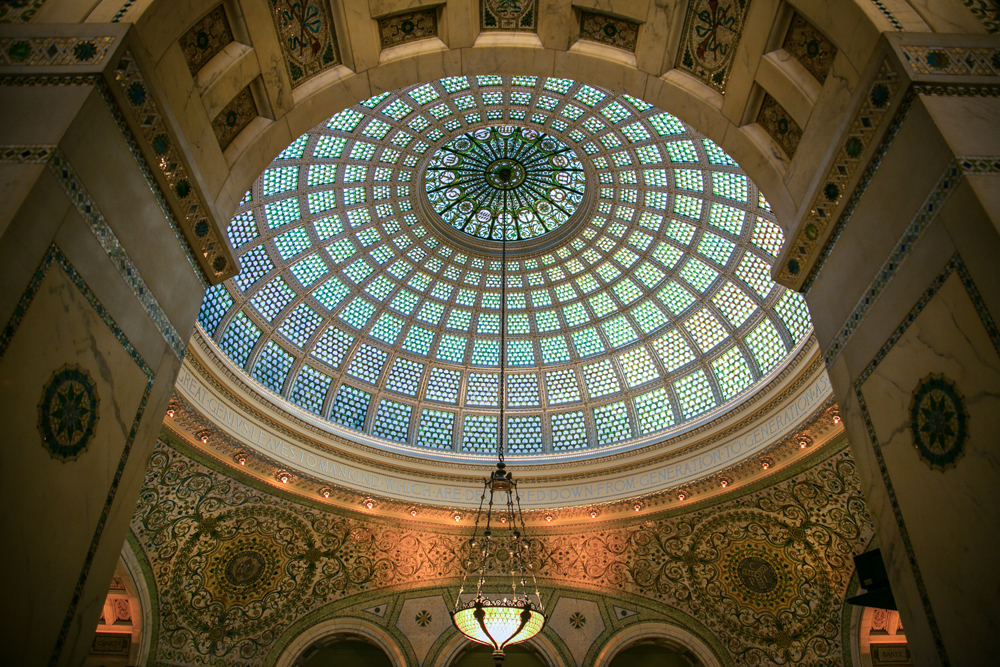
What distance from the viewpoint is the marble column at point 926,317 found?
3.16m

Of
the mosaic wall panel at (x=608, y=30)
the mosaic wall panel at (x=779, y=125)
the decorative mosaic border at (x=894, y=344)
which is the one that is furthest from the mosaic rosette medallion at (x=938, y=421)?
the mosaic wall panel at (x=608, y=30)

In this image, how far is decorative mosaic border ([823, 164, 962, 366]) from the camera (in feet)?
11.3

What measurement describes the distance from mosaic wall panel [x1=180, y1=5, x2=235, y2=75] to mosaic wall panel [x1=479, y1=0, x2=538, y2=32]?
2184 mm

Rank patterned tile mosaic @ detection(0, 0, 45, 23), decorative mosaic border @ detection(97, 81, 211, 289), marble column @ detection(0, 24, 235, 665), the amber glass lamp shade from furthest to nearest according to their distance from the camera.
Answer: the amber glass lamp shade, patterned tile mosaic @ detection(0, 0, 45, 23), decorative mosaic border @ detection(97, 81, 211, 289), marble column @ detection(0, 24, 235, 665)

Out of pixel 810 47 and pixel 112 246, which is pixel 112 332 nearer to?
pixel 112 246

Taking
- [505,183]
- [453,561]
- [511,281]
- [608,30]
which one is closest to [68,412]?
[608,30]

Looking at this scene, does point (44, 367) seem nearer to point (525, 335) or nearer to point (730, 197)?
point (730, 197)

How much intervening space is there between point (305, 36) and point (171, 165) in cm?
174

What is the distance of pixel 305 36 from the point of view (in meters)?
5.26

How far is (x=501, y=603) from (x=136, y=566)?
593 cm

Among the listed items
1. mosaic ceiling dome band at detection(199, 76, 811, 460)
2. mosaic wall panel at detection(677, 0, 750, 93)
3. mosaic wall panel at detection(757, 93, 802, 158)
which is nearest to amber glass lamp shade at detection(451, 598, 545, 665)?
mosaic ceiling dome band at detection(199, 76, 811, 460)

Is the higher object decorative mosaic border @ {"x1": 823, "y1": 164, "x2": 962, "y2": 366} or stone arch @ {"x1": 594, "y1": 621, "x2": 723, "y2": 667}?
decorative mosaic border @ {"x1": 823, "y1": 164, "x2": 962, "y2": 366}

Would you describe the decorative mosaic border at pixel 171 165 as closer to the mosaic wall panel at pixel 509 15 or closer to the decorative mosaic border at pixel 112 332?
the decorative mosaic border at pixel 112 332

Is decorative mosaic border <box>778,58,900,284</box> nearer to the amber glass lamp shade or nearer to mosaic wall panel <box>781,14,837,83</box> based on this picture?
mosaic wall panel <box>781,14,837,83</box>
